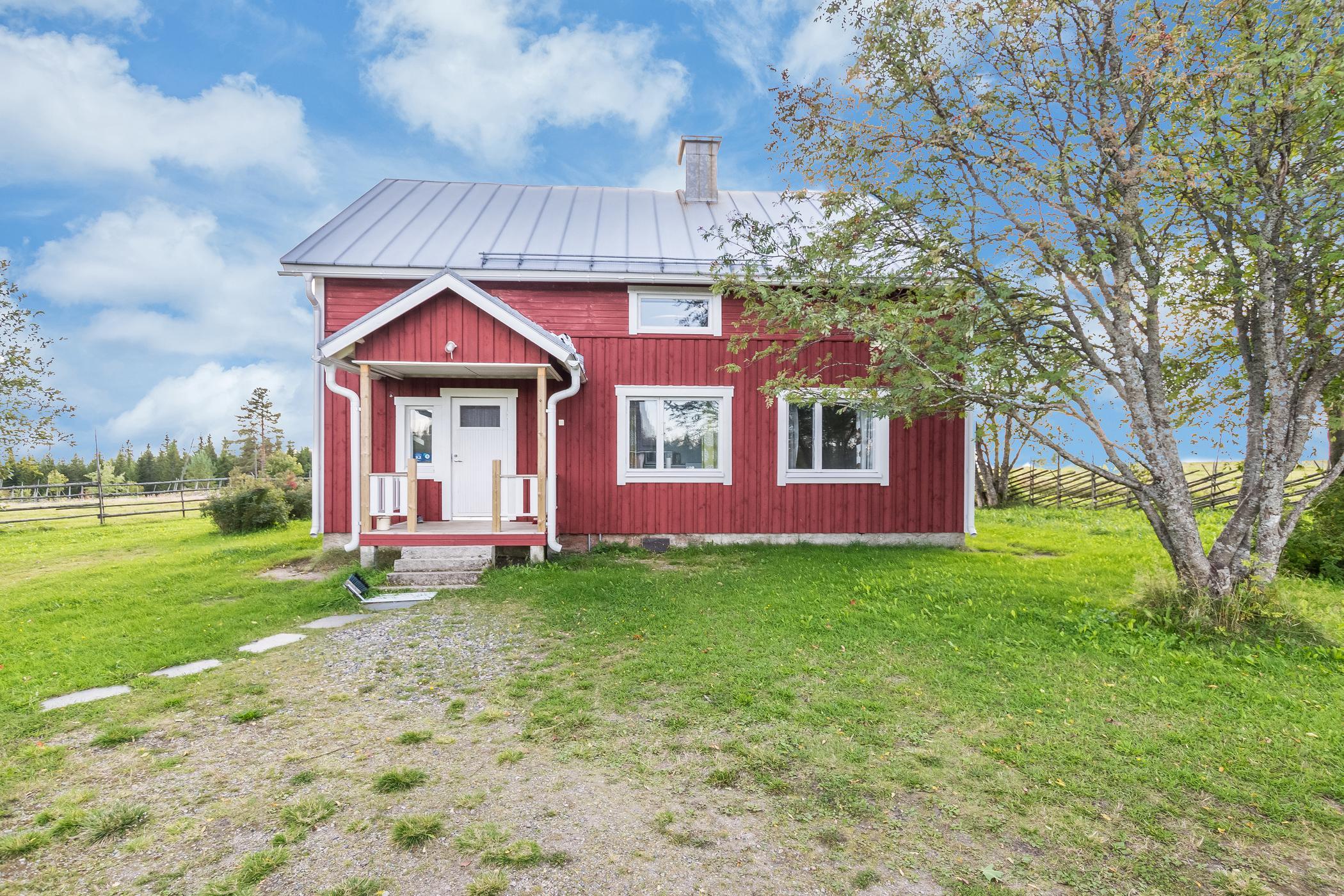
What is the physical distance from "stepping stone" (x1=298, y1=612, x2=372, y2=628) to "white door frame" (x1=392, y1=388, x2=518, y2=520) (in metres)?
3.28

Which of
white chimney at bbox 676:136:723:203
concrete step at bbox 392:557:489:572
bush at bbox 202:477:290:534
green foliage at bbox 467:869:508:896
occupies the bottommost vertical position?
green foliage at bbox 467:869:508:896

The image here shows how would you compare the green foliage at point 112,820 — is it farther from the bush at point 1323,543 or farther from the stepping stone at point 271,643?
the bush at point 1323,543

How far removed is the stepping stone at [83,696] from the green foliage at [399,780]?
285cm

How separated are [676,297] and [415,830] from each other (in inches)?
337

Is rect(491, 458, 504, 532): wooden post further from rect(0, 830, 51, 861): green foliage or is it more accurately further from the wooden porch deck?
rect(0, 830, 51, 861): green foliage

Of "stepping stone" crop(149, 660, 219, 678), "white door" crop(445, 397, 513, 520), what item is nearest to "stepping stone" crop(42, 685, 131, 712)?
"stepping stone" crop(149, 660, 219, 678)

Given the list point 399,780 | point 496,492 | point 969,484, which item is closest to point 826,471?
point 969,484

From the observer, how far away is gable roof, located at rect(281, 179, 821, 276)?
986 centimetres

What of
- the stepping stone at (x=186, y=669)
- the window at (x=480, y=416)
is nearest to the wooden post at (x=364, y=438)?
the window at (x=480, y=416)

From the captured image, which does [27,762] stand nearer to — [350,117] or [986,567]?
[986,567]

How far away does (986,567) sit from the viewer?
8.37 meters

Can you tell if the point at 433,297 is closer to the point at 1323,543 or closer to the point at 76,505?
the point at 1323,543

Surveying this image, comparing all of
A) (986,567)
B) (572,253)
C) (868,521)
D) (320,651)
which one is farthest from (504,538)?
(986,567)

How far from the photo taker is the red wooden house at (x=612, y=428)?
9.64 m
